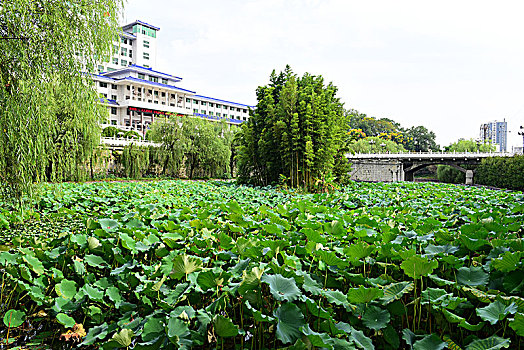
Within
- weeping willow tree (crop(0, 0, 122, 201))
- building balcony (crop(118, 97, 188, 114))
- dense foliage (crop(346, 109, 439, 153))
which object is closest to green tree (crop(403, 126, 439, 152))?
dense foliage (crop(346, 109, 439, 153))

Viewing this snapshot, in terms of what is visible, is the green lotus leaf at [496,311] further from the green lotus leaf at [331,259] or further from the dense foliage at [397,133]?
the dense foliage at [397,133]

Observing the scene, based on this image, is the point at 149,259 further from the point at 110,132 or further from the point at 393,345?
the point at 110,132

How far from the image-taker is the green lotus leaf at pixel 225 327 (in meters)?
1.58

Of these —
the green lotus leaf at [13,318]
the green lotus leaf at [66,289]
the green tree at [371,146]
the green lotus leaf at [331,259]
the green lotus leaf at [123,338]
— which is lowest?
the green lotus leaf at [13,318]

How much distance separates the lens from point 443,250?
2396 mm

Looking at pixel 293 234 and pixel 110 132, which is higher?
pixel 110 132

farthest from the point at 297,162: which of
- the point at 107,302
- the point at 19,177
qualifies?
the point at 107,302

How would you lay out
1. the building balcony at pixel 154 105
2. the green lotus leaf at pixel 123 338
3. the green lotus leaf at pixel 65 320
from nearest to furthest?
the green lotus leaf at pixel 123 338, the green lotus leaf at pixel 65 320, the building balcony at pixel 154 105

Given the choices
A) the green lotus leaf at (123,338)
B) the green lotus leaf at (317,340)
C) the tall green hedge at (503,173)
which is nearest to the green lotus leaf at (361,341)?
the green lotus leaf at (317,340)

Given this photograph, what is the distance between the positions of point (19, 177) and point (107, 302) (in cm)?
304

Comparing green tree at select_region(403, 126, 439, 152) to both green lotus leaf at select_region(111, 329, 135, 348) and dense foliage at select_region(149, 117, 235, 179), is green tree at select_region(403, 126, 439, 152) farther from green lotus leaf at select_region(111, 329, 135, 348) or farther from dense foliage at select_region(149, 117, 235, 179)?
green lotus leaf at select_region(111, 329, 135, 348)

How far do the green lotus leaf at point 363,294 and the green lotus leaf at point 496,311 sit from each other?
42cm

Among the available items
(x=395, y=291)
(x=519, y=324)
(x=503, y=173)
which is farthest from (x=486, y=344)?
(x=503, y=173)

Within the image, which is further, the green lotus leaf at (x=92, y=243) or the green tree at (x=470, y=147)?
the green tree at (x=470, y=147)
